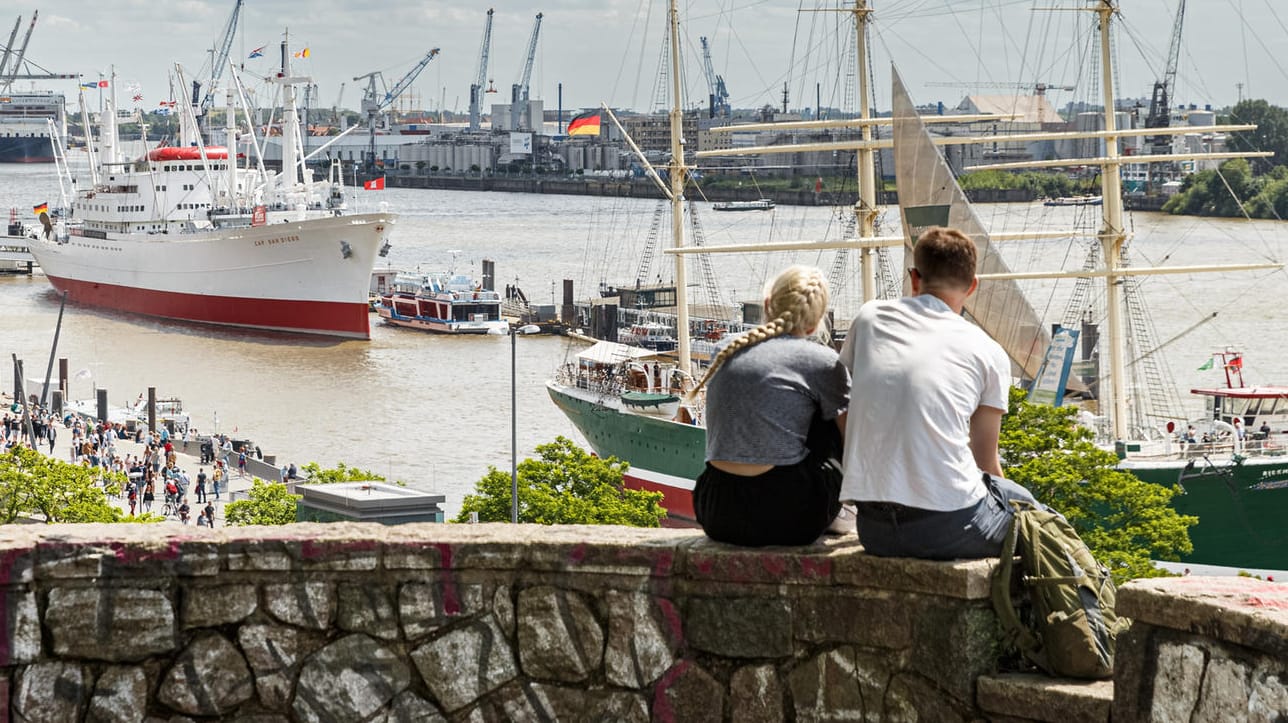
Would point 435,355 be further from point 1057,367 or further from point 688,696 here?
point 688,696

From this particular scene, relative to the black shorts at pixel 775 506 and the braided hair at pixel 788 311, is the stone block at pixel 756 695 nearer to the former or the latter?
the black shorts at pixel 775 506

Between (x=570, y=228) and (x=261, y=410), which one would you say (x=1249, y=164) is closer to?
(x=570, y=228)

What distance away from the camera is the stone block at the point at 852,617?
4.48 metres

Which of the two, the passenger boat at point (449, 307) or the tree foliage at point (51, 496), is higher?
the tree foliage at point (51, 496)

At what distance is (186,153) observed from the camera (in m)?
85.9

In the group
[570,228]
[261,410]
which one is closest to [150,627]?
[261,410]

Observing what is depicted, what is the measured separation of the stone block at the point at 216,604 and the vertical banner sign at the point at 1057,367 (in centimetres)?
3350

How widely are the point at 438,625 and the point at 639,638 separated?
1.81 feet

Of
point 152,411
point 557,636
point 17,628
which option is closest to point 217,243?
point 152,411

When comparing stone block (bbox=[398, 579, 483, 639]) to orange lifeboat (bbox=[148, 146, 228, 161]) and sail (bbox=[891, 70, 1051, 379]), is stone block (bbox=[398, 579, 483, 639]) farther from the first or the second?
orange lifeboat (bbox=[148, 146, 228, 161])

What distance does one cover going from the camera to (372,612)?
16.0ft

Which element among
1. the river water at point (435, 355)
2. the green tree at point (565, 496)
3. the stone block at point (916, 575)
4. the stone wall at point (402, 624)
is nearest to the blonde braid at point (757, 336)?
the stone wall at point (402, 624)

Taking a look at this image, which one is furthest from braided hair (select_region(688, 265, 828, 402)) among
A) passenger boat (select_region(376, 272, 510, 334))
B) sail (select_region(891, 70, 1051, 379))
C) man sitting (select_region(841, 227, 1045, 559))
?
passenger boat (select_region(376, 272, 510, 334))

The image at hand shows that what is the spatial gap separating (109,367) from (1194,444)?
38.7 meters
